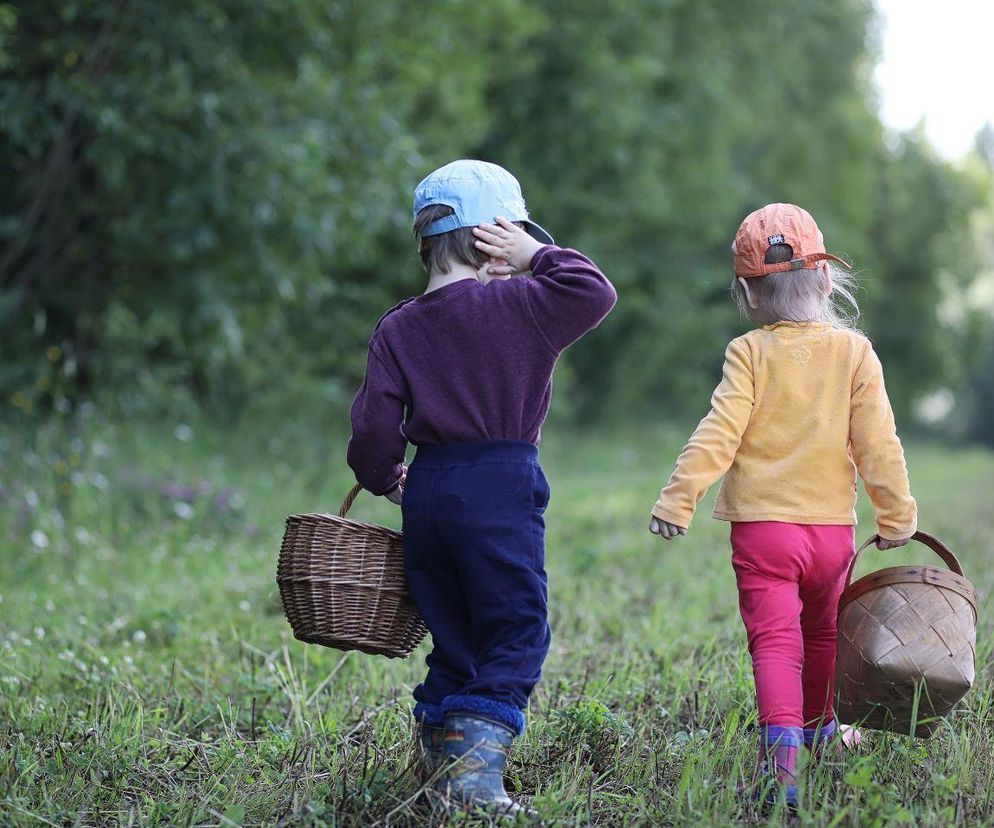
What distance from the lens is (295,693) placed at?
13.2 feet

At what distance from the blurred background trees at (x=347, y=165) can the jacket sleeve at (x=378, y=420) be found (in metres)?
1.30

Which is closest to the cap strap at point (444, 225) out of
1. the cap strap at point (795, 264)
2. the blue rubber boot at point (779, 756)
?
the cap strap at point (795, 264)

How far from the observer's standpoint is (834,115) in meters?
25.1

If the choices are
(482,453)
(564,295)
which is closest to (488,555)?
(482,453)

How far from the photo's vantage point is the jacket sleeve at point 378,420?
123 inches

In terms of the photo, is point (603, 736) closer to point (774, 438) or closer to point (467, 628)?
point (467, 628)

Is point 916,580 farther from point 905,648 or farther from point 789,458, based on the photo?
point 789,458

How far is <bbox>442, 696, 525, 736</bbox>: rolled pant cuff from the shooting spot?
2.94 m

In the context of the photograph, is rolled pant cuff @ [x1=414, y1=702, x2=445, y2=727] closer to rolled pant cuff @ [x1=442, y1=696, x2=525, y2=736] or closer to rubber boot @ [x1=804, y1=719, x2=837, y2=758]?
rolled pant cuff @ [x1=442, y1=696, x2=525, y2=736]

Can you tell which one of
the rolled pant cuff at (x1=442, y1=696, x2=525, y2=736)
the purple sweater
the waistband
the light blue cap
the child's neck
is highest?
the light blue cap

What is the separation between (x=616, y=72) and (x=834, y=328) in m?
14.4

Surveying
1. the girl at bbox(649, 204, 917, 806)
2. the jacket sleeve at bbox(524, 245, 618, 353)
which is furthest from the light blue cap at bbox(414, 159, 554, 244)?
the girl at bbox(649, 204, 917, 806)

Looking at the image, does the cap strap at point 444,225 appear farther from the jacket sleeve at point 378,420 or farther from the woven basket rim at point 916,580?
the woven basket rim at point 916,580

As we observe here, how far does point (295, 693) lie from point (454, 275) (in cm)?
160
